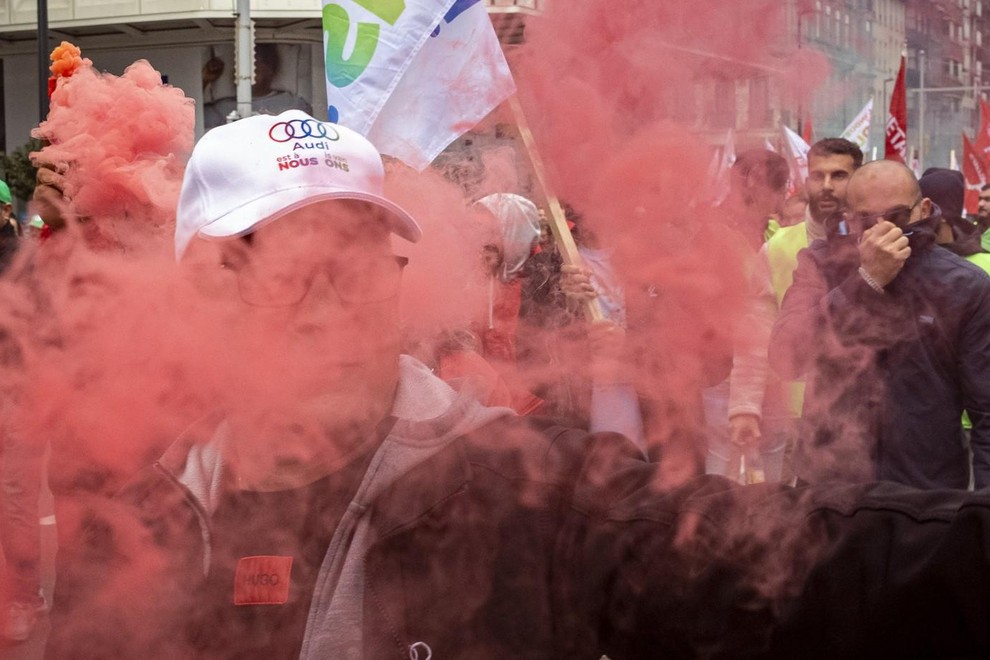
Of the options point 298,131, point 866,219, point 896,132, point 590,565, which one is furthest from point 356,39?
point 896,132

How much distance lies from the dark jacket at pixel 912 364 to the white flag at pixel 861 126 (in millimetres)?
3822

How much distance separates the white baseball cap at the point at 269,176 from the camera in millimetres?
1685

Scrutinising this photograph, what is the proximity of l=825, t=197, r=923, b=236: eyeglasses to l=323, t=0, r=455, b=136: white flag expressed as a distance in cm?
160

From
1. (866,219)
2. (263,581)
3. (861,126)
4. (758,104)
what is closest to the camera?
(263,581)

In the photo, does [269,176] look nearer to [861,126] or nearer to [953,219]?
[953,219]

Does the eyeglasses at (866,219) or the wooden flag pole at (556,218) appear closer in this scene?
the wooden flag pole at (556,218)

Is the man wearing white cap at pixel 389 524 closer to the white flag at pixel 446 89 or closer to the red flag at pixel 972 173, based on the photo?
the white flag at pixel 446 89

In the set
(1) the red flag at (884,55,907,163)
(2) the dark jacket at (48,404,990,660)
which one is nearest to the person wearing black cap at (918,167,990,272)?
(1) the red flag at (884,55,907,163)

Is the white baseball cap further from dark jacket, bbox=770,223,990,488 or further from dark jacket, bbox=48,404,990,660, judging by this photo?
dark jacket, bbox=770,223,990,488

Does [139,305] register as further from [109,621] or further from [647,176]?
[647,176]

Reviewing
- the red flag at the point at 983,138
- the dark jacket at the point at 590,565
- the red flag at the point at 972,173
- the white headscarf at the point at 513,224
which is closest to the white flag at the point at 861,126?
the red flag at the point at 983,138

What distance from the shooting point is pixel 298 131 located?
1.76 metres

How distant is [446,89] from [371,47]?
27cm

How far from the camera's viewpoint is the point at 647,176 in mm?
2457
